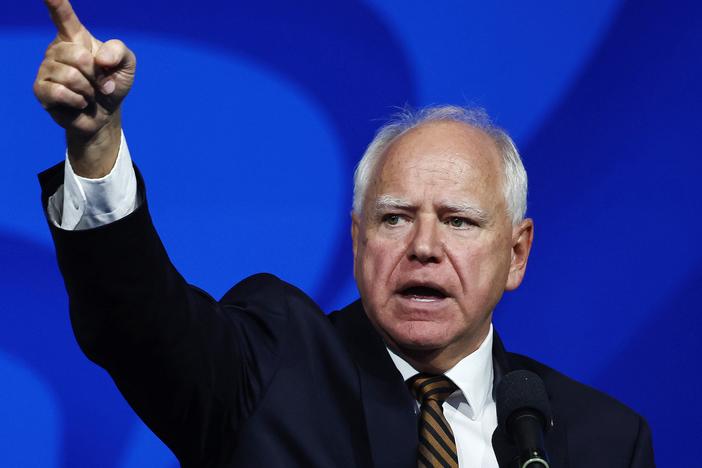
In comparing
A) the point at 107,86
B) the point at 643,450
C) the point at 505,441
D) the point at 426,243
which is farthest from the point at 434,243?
the point at 107,86

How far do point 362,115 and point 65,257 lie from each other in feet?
3.77

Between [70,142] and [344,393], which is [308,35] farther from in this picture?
[70,142]

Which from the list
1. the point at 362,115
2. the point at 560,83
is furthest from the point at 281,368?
the point at 560,83

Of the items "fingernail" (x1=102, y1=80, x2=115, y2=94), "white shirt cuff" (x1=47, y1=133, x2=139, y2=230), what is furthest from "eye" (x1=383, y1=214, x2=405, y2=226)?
"fingernail" (x1=102, y1=80, x2=115, y2=94)

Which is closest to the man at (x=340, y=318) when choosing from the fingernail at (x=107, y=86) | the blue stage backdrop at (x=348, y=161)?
the fingernail at (x=107, y=86)

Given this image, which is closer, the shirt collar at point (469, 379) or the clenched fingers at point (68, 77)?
the clenched fingers at point (68, 77)

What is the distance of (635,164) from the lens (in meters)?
2.44

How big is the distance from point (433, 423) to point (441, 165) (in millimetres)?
395

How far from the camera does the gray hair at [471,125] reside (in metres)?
1.84

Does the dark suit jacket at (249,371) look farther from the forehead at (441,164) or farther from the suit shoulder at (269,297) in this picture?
the forehead at (441,164)

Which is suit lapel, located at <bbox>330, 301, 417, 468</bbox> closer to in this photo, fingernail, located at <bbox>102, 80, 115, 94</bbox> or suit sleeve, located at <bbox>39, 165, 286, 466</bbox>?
suit sleeve, located at <bbox>39, 165, 286, 466</bbox>

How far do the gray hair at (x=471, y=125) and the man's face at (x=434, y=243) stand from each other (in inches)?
1.0

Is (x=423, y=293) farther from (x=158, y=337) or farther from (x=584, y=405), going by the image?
(x=158, y=337)

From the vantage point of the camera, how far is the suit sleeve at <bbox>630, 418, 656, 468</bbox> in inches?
70.9
